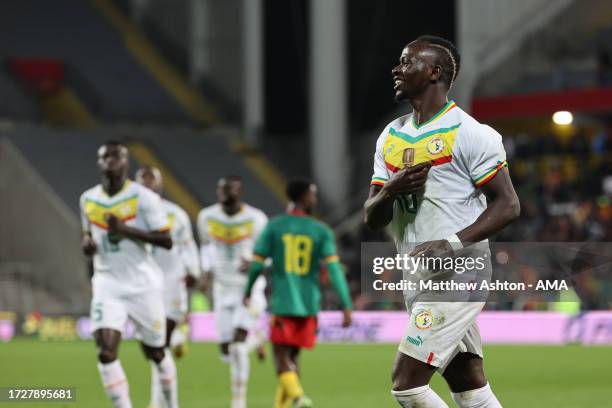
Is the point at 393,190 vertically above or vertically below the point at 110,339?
above

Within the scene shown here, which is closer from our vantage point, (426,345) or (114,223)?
(426,345)

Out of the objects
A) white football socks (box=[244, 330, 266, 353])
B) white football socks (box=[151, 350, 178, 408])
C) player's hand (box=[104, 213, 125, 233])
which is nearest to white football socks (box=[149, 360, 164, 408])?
white football socks (box=[151, 350, 178, 408])

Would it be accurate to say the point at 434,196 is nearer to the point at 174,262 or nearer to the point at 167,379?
the point at 167,379

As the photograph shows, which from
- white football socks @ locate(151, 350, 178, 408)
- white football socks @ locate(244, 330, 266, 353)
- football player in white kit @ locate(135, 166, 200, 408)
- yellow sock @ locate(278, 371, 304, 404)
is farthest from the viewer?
white football socks @ locate(244, 330, 266, 353)

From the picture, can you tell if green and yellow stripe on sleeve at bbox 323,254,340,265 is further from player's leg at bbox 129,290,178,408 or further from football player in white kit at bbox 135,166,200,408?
football player in white kit at bbox 135,166,200,408

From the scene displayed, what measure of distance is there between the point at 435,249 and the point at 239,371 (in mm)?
6470

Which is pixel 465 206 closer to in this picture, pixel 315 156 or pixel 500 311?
pixel 500 311

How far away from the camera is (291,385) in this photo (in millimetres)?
10812

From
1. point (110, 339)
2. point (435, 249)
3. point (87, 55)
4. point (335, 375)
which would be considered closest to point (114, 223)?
point (110, 339)

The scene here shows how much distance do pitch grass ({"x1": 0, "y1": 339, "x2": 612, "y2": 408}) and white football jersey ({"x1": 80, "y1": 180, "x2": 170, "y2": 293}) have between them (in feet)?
7.47

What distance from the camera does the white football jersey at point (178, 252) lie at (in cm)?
1346

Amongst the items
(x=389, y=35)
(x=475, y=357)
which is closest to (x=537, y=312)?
(x=389, y=35)

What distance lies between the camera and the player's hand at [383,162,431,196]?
6152 mm

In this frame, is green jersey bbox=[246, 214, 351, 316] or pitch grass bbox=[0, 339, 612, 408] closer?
green jersey bbox=[246, 214, 351, 316]
